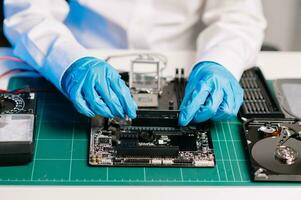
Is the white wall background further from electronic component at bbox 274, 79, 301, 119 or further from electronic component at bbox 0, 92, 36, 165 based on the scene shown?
electronic component at bbox 0, 92, 36, 165

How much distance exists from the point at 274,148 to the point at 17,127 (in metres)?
0.60

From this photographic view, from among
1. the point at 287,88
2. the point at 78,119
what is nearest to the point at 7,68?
the point at 78,119

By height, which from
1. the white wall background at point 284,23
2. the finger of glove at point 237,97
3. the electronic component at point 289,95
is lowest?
the finger of glove at point 237,97

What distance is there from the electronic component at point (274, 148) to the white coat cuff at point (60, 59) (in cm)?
47

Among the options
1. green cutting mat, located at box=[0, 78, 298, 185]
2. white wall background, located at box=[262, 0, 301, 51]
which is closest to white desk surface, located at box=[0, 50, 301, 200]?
green cutting mat, located at box=[0, 78, 298, 185]

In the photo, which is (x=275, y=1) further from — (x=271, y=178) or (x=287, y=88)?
(x=271, y=178)

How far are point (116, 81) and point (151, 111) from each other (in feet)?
0.37

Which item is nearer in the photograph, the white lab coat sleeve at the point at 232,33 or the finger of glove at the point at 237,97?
the finger of glove at the point at 237,97

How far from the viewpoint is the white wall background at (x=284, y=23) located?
98.6 inches

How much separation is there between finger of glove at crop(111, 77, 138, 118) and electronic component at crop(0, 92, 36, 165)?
21 centimetres

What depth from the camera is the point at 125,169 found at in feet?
4.32

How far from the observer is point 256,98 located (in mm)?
1558

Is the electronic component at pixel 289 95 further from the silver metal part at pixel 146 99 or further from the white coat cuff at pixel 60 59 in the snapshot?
the white coat cuff at pixel 60 59
